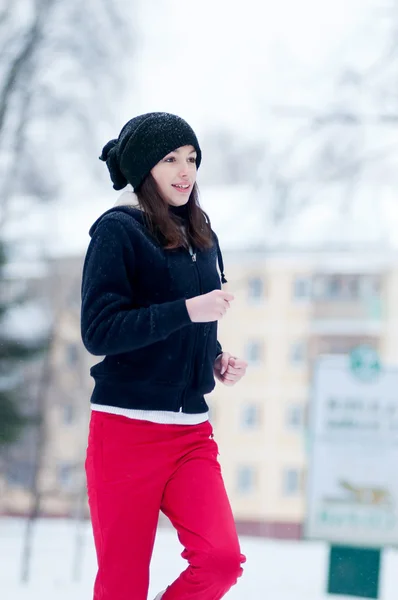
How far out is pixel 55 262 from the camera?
465 centimetres

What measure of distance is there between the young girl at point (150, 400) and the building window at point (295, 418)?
384cm

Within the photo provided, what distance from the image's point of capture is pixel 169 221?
1521 mm

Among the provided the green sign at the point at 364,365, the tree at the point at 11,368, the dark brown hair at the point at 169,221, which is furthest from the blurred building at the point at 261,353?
the dark brown hair at the point at 169,221

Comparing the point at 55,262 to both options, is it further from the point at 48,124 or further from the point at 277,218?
the point at 277,218

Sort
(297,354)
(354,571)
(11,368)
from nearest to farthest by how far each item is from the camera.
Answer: (354,571) < (11,368) < (297,354)

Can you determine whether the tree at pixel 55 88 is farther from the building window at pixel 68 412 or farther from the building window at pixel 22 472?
the building window at pixel 22 472

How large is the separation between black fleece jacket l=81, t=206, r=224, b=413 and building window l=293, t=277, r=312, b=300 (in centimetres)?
364

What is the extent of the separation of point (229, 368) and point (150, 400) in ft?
0.62

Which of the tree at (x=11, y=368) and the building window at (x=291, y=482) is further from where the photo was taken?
the building window at (x=291, y=482)

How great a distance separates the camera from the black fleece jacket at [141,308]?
4.72 feet

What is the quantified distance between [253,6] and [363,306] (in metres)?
1.95

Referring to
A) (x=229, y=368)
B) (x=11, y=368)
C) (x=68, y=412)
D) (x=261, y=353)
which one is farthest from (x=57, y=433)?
(x=229, y=368)

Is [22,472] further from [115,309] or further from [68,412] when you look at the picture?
[115,309]

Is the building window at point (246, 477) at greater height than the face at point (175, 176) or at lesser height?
lesser
